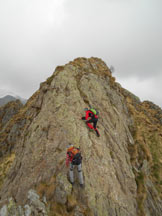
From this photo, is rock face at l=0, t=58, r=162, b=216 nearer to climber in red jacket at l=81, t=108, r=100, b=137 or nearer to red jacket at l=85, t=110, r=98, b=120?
climber in red jacket at l=81, t=108, r=100, b=137

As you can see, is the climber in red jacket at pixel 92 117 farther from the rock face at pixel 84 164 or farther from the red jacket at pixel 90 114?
the rock face at pixel 84 164

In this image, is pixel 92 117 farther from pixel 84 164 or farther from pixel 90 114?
pixel 84 164

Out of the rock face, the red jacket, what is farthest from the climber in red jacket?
the rock face

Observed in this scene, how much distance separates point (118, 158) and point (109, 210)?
5.94 metres

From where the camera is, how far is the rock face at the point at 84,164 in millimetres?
9766

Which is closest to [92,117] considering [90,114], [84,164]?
[90,114]

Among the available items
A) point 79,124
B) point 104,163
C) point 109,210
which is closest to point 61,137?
point 79,124

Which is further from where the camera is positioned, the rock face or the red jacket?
the red jacket

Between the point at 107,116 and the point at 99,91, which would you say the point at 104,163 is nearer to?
the point at 107,116

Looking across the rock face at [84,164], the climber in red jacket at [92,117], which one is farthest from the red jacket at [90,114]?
the rock face at [84,164]

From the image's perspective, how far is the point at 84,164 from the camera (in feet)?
36.9

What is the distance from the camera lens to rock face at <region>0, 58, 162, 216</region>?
32.0 ft

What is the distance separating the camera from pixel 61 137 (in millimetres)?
12727

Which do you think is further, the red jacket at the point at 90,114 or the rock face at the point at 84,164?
the red jacket at the point at 90,114
